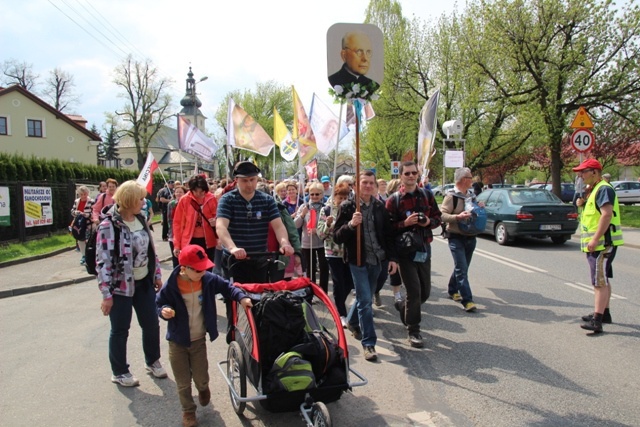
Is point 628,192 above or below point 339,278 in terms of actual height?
above

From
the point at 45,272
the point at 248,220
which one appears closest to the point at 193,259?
the point at 248,220

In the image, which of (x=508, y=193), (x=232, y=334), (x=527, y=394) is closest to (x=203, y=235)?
(x=232, y=334)

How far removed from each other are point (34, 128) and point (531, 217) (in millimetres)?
40154

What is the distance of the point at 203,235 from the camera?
6.76 meters

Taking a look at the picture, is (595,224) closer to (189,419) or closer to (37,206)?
(189,419)

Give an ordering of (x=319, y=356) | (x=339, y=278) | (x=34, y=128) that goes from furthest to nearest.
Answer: (x=34, y=128) < (x=339, y=278) < (x=319, y=356)

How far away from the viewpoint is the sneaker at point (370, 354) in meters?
5.00

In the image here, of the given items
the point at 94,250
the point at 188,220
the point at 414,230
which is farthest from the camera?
the point at 188,220

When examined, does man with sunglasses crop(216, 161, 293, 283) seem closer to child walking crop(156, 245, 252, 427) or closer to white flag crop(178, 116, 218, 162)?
child walking crop(156, 245, 252, 427)

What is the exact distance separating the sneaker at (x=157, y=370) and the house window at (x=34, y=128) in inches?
1648

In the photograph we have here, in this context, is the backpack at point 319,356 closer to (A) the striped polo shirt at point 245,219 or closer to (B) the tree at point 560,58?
(A) the striped polo shirt at point 245,219

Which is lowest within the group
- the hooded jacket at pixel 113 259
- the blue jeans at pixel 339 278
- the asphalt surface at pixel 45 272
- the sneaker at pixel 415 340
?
the asphalt surface at pixel 45 272

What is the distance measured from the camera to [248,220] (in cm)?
470

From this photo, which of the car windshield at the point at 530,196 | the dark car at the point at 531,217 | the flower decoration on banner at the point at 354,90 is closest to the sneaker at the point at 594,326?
the flower decoration on banner at the point at 354,90
